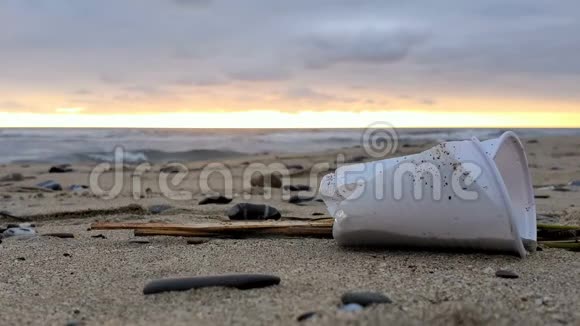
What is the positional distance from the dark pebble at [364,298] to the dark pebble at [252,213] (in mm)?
2020

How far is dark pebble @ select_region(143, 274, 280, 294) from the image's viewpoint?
200 cm

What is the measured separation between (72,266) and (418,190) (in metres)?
1.56

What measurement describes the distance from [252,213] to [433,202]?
5.78 feet

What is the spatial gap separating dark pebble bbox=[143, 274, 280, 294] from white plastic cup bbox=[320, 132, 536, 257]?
63cm

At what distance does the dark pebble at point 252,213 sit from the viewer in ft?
12.6

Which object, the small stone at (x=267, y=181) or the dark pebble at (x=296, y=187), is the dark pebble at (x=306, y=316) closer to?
the dark pebble at (x=296, y=187)

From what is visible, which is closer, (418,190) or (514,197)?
(418,190)

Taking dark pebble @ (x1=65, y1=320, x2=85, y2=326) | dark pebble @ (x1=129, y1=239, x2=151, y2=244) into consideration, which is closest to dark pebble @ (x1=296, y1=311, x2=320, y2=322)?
dark pebble @ (x1=65, y1=320, x2=85, y2=326)

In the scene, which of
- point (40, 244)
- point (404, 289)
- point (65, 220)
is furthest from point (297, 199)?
point (404, 289)

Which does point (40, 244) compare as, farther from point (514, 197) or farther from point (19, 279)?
point (514, 197)

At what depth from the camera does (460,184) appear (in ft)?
7.48

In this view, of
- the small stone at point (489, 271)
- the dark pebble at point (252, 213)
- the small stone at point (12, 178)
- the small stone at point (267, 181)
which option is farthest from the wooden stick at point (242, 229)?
the small stone at point (12, 178)

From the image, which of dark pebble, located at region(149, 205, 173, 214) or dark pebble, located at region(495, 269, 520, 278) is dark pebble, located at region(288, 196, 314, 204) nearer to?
dark pebble, located at region(149, 205, 173, 214)

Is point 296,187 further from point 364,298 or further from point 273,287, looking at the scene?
point 364,298
